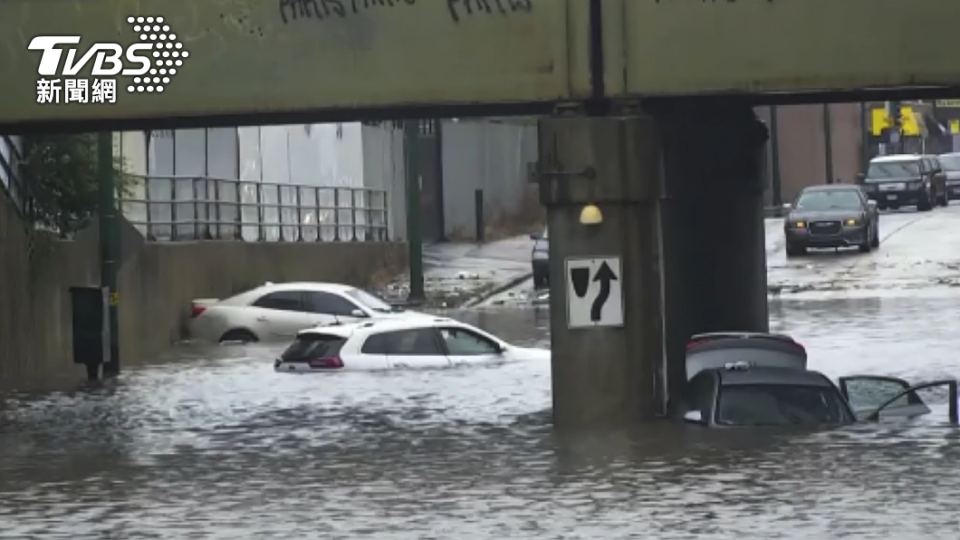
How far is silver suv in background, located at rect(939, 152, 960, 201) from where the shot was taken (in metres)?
67.6

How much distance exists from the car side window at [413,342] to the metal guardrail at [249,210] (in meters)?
9.21

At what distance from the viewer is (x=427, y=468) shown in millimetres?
19594

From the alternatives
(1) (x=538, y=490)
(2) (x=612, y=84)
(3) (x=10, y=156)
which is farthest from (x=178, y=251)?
(1) (x=538, y=490)

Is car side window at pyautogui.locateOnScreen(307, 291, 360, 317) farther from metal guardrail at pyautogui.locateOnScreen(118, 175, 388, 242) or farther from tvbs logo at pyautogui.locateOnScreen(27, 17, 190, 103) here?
tvbs logo at pyautogui.locateOnScreen(27, 17, 190, 103)

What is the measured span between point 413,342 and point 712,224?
4571 mm

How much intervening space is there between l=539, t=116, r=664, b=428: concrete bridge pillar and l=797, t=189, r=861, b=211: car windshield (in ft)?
90.1

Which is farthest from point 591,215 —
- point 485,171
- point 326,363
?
point 485,171

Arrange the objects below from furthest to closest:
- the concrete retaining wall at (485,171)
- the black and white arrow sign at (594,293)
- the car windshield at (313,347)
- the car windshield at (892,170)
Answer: the car windshield at (892,170) → the concrete retaining wall at (485,171) → the car windshield at (313,347) → the black and white arrow sign at (594,293)

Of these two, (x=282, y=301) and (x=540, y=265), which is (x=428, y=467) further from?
(x=540, y=265)

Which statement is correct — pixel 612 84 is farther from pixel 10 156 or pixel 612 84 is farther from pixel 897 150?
pixel 897 150

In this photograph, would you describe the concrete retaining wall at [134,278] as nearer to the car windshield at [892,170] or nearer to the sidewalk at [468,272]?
the sidewalk at [468,272]

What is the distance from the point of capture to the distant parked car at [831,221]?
49000mm

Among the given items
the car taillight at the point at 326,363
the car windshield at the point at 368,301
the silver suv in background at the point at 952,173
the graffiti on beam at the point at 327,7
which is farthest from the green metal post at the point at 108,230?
the silver suv in background at the point at 952,173

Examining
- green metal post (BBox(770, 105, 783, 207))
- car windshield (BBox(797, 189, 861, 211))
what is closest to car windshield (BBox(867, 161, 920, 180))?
green metal post (BBox(770, 105, 783, 207))
